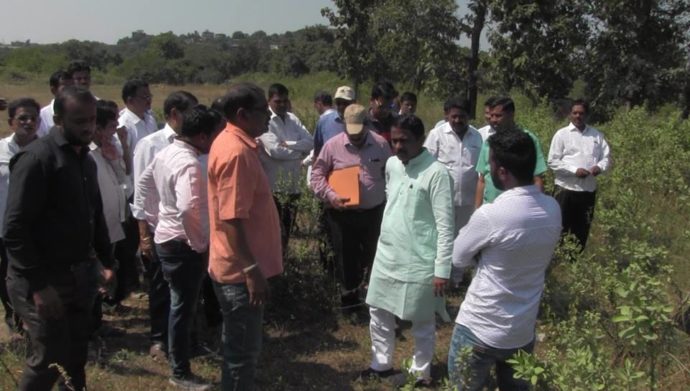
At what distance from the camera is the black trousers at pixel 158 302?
13.1ft

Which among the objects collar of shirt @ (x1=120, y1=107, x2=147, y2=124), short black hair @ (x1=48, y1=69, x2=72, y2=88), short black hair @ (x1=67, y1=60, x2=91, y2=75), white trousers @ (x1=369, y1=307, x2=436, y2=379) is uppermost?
short black hair @ (x1=67, y1=60, x2=91, y2=75)

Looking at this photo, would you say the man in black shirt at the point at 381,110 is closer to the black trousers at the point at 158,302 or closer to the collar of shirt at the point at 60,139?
the black trousers at the point at 158,302

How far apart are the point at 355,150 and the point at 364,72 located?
50.0ft

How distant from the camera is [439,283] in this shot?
10.8 ft

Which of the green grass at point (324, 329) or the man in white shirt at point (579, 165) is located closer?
the green grass at point (324, 329)

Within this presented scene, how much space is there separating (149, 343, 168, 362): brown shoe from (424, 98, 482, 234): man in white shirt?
8.67 feet

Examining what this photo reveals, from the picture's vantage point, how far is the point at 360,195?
4.46m

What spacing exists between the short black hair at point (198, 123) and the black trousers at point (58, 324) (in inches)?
37.5

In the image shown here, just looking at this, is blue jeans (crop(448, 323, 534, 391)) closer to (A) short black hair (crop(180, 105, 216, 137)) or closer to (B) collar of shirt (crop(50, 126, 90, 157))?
(A) short black hair (crop(180, 105, 216, 137))

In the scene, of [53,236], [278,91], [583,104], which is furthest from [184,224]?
[583,104]

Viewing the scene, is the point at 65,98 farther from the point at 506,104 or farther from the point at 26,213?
the point at 506,104

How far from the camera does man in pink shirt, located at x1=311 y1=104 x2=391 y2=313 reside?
445 cm

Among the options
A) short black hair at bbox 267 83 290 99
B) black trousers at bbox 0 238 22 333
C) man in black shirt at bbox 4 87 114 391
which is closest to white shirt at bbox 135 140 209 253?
man in black shirt at bbox 4 87 114 391

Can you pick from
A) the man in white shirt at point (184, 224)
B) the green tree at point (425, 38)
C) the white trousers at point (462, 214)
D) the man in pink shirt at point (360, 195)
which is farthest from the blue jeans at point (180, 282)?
the green tree at point (425, 38)
